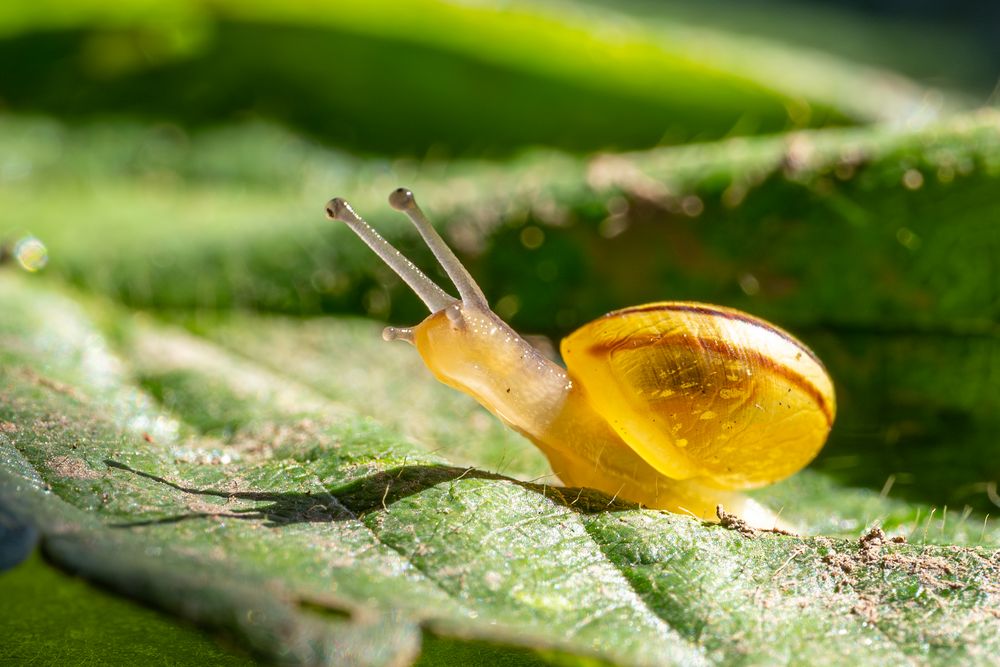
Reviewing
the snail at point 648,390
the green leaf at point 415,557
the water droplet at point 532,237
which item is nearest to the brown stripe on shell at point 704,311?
the snail at point 648,390

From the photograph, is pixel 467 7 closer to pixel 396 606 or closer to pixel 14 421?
pixel 14 421

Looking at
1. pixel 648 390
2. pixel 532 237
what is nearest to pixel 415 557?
pixel 648 390

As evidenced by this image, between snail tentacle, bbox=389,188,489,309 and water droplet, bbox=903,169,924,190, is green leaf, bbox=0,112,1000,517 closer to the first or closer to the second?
water droplet, bbox=903,169,924,190

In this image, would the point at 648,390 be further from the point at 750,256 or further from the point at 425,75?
the point at 425,75

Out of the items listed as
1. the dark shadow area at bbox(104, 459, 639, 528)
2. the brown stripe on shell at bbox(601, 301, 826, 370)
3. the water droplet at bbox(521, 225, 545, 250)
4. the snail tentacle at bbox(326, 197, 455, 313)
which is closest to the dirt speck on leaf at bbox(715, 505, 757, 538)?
the dark shadow area at bbox(104, 459, 639, 528)

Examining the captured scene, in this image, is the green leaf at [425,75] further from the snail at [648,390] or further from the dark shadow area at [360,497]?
the dark shadow area at [360,497]

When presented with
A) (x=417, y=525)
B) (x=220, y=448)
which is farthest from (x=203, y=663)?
(x=220, y=448)
